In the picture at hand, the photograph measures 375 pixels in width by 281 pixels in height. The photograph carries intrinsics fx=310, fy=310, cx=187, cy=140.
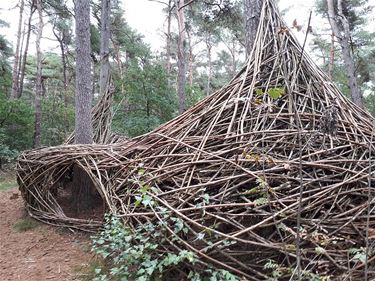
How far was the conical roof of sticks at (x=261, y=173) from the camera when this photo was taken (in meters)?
1.94

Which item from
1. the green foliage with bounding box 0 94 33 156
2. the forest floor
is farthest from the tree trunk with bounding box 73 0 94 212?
the green foliage with bounding box 0 94 33 156

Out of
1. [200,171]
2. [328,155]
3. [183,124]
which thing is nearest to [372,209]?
[328,155]

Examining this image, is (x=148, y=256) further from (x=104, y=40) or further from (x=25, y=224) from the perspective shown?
(x=104, y=40)

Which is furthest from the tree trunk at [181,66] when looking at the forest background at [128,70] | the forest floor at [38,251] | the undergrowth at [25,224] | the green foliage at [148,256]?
the green foliage at [148,256]

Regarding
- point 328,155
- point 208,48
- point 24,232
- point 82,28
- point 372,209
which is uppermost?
point 208,48

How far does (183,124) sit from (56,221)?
206cm

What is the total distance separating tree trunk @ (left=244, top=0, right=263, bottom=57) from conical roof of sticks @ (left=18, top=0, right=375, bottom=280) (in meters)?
0.19

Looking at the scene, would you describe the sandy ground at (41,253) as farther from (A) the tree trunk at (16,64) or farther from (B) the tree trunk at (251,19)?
(A) the tree trunk at (16,64)

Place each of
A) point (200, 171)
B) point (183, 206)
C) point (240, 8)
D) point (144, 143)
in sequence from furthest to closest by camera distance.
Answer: point (240, 8)
point (144, 143)
point (200, 171)
point (183, 206)

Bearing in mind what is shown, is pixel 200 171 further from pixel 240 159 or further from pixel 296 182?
pixel 296 182

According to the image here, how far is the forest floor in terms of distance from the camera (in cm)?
269

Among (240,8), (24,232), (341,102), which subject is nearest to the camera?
(341,102)

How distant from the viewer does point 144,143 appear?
3035 millimetres

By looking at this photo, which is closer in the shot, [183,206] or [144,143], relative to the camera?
[183,206]
